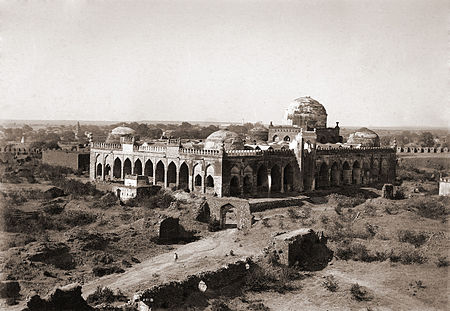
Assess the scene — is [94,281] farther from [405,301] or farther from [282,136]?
[282,136]

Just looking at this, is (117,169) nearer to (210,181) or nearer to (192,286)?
(210,181)

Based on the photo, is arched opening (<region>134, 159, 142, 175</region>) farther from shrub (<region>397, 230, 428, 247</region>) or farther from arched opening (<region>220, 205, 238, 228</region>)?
shrub (<region>397, 230, 428, 247</region>)

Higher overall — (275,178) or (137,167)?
(137,167)

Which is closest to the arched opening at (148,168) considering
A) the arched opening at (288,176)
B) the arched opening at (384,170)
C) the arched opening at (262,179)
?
the arched opening at (262,179)

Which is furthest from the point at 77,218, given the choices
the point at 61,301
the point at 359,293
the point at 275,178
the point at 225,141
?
the point at 359,293

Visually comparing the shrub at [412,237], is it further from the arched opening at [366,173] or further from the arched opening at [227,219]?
the arched opening at [366,173]
